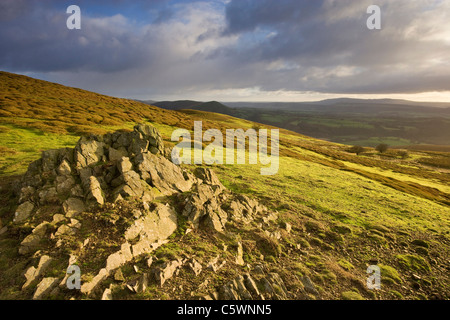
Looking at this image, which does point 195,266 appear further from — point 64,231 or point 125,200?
point 64,231

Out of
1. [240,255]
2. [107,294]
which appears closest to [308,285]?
[240,255]

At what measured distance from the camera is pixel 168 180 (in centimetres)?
1769

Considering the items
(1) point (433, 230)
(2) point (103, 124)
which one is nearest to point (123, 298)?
(1) point (433, 230)

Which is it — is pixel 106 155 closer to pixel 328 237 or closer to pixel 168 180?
pixel 168 180

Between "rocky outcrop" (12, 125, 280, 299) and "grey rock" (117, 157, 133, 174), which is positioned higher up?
"grey rock" (117, 157, 133, 174)

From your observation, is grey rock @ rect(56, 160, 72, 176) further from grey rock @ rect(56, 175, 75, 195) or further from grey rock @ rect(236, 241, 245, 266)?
grey rock @ rect(236, 241, 245, 266)

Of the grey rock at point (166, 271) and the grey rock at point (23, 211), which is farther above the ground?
the grey rock at point (23, 211)

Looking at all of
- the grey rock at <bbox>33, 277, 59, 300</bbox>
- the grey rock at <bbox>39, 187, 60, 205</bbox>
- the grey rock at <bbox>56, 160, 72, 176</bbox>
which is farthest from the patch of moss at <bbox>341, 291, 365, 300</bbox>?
the grey rock at <bbox>56, 160, 72, 176</bbox>

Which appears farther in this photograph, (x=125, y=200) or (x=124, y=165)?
(x=124, y=165)

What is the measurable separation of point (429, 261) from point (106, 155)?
95.7 feet

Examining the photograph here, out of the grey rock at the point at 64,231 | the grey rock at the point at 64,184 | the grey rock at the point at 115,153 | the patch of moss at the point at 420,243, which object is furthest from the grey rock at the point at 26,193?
the patch of moss at the point at 420,243

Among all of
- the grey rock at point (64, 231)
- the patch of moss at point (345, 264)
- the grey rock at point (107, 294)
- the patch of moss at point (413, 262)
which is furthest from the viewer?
the patch of moss at point (413, 262)

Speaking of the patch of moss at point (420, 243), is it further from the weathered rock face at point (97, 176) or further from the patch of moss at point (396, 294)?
the weathered rock face at point (97, 176)

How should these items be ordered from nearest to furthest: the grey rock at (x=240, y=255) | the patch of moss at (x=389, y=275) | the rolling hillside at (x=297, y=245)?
1. the rolling hillside at (x=297, y=245)
2. the grey rock at (x=240, y=255)
3. the patch of moss at (x=389, y=275)
